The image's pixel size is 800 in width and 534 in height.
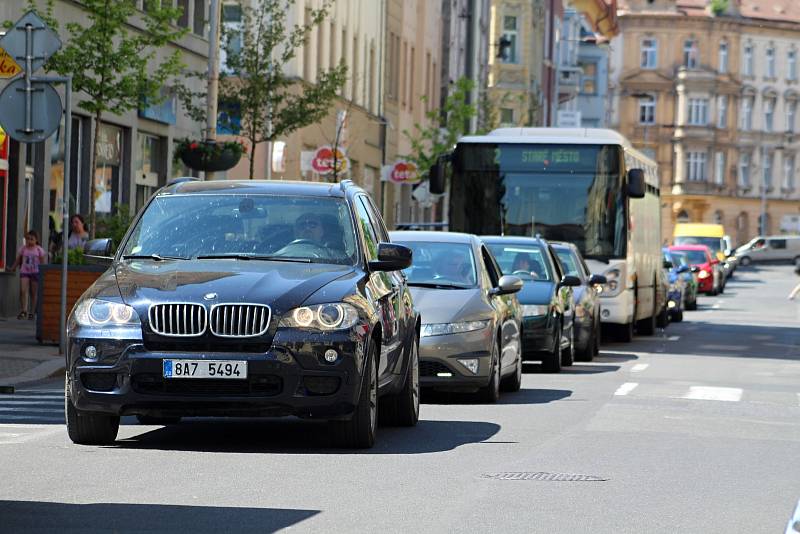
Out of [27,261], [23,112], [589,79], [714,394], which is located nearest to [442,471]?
[714,394]

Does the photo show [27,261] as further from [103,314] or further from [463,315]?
[103,314]

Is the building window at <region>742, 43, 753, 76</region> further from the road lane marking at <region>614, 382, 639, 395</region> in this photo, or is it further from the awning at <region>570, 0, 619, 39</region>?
the road lane marking at <region>614, 382, 639, 395</region>

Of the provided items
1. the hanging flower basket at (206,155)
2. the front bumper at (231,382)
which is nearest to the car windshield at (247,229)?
the front bumper at (231,382)

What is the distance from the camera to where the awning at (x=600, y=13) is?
110 m

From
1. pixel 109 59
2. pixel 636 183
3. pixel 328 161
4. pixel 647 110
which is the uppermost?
pixel 647 110

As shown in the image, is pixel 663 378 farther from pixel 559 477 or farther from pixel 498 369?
pixel 559 477

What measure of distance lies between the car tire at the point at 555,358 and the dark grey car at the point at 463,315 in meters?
3.42

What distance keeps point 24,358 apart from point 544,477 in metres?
10.7

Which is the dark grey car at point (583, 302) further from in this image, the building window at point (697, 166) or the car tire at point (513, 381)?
the building window at point (697, 166)

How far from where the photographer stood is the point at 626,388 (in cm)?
1991

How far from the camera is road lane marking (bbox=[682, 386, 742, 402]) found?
61.5ft

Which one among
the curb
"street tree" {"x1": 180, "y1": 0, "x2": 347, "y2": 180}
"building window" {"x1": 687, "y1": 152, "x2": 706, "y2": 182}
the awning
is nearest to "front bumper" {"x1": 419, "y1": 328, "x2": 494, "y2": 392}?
the curb

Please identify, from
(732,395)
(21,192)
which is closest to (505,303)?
(732,395)

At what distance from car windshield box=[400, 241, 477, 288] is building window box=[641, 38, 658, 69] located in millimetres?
125517
